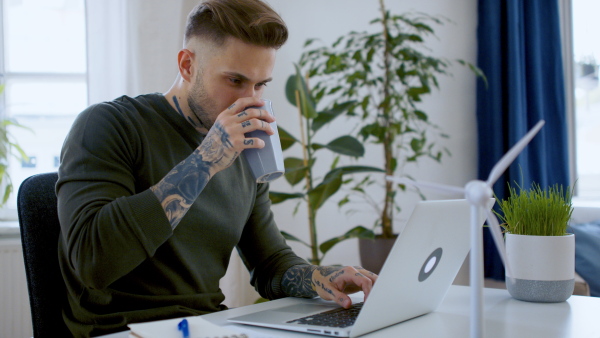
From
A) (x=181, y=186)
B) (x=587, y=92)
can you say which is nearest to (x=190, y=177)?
(x=181, y=186)

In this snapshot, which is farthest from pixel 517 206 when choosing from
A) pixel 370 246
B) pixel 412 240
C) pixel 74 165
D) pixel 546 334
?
pixel 370 246

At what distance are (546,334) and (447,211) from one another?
244 mm

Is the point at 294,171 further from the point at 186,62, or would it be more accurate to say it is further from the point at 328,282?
the point at 328,282

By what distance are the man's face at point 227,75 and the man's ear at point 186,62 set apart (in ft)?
0.06

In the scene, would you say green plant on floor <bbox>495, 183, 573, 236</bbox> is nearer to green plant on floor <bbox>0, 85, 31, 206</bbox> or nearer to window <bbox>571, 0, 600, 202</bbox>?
green plant on floor <bbox>0, 85, 31, 206</bbox>

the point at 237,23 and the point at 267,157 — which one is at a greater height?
the point at 237,23

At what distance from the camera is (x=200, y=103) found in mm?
1298

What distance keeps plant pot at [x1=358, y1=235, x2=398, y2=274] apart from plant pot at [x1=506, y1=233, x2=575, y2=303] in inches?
58.1

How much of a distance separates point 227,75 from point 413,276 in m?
0.61

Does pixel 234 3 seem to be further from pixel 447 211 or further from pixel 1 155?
pixel 1 155

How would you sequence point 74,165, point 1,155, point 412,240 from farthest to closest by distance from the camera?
point 1,155, point 74,165, point 412,240

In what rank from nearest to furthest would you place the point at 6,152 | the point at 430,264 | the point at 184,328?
the point at 184,328, the point at 430,264, the point at 6,152

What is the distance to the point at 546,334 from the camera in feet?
2.85

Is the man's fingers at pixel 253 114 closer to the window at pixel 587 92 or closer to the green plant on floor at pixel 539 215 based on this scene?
the green plant on floor at pixel 539 215
